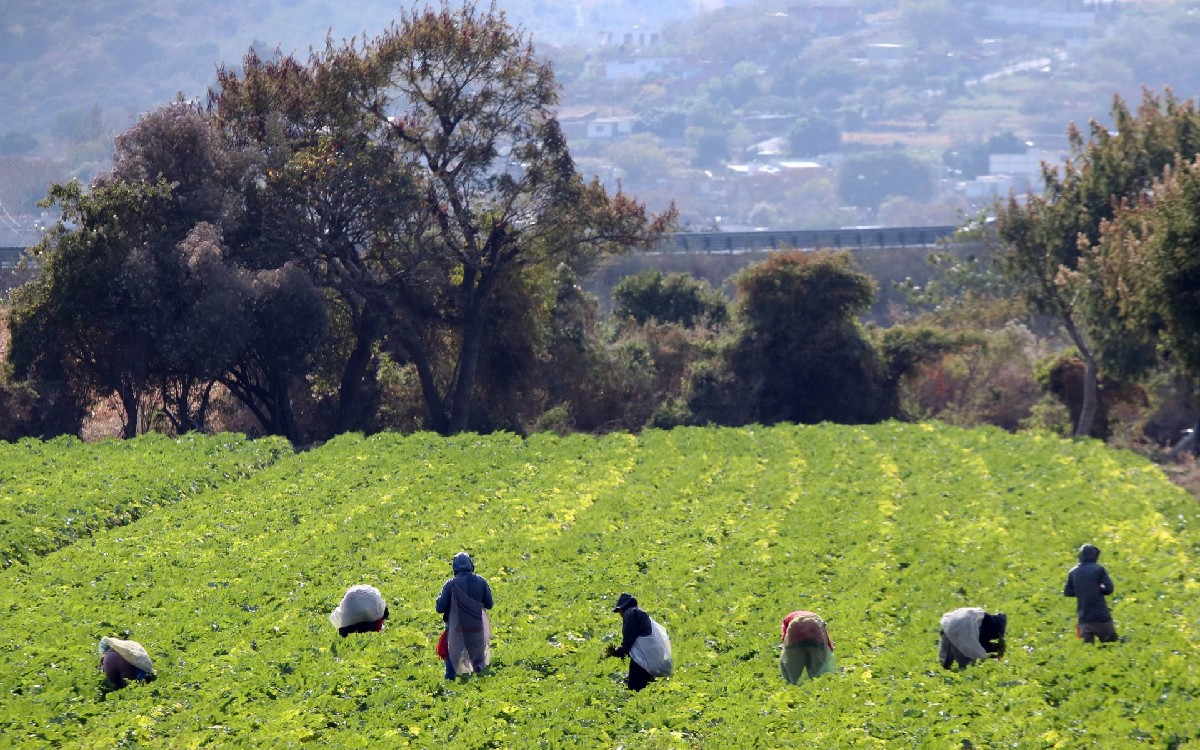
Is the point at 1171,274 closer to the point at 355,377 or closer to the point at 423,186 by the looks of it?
the point at 423,186

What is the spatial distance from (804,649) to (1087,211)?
29653mm

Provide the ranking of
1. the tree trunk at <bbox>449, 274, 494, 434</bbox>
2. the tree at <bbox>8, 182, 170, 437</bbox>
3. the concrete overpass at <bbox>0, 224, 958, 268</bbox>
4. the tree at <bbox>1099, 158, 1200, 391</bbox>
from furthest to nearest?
1. the concrete overpass at <bbox>0, 224, 958, 268</bbox>
2. the tree trunk at <bbox>449, 274, 494, 434</bbox>
3. the tree at <bbox>8, 182, 170, 437</bbox>
4. the tree at <bbox>1099, 158, 1200, 391</bbox>

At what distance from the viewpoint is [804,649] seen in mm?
14633

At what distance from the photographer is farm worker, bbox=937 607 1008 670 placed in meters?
14.9

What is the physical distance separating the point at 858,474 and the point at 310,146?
2068 cm

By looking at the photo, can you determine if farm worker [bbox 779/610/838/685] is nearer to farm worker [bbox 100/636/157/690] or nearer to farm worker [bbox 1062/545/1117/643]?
farm worker [bbox 1062/545/1117/643]

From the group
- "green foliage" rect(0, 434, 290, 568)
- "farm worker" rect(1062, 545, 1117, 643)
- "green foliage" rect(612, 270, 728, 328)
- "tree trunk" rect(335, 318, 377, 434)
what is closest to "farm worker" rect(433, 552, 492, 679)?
"farm worker" rect(1062, 545, 1117, 643)

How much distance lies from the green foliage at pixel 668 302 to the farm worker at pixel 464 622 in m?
42.1

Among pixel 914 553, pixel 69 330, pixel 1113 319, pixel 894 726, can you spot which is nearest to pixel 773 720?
pixel 894 726

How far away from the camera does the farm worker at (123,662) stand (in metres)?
14.4

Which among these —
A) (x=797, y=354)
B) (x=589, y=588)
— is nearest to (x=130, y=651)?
(x=589, y=588)

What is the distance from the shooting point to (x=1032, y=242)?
43406mm

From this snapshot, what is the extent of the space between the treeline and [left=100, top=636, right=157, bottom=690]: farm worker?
21.9 metres

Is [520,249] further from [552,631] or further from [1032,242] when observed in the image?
[552,631]
